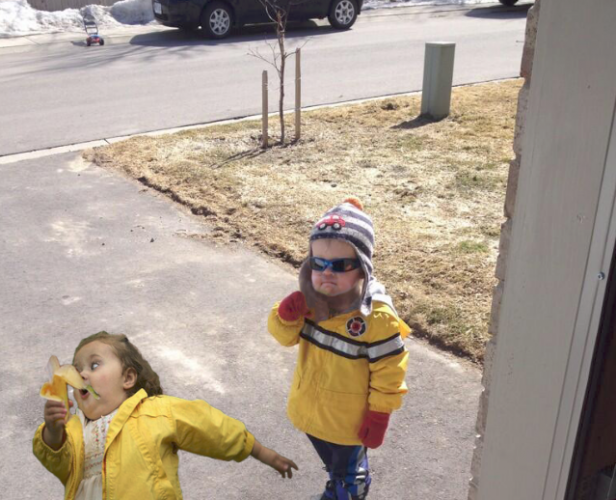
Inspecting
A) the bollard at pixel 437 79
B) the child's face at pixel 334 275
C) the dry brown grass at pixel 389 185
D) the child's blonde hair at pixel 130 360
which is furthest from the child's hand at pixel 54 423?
the bollard at pixel 437 79

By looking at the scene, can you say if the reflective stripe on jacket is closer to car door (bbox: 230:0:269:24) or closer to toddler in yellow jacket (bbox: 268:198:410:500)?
toddler in yellow jacket (bbox: 268:198:410:500)

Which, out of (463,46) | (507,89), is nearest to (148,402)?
(507,89)

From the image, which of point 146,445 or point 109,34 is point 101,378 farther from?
point 109,34

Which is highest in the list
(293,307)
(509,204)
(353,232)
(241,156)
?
(509,204)

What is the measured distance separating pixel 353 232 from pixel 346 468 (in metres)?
1.09

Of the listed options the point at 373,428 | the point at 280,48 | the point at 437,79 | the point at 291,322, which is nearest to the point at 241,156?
the point at 280,48

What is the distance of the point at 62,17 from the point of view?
63.7 ft

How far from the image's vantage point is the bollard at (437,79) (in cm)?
976

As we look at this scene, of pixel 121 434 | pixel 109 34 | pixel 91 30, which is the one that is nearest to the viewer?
pixel 121 434

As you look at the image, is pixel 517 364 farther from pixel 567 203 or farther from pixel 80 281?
pixel 80 281

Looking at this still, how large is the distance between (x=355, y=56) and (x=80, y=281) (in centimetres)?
1004

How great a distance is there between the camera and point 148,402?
269 cm

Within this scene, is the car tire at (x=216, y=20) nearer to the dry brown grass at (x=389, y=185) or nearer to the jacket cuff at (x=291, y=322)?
the dry brown grass at (x=389, y=185)

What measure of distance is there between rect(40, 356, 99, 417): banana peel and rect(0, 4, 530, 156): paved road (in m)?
7.23
